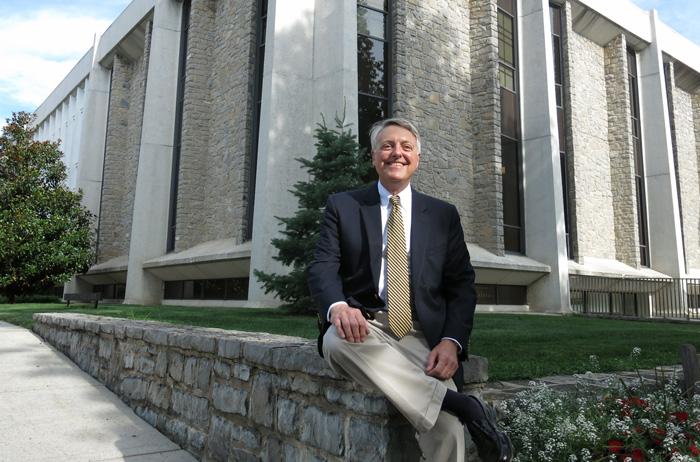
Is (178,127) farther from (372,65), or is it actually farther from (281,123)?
(372,65)

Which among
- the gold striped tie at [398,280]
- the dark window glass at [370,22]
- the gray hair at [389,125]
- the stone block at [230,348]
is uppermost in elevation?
the dark window glass at [370,22]

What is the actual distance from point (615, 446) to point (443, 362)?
1168 millimetres

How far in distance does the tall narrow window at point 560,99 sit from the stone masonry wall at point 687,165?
31.4 ft

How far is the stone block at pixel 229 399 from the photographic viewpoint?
3.54 meters

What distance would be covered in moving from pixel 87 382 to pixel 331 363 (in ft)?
16.1

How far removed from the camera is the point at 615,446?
2586mm

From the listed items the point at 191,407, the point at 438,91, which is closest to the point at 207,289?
the point at 438,91

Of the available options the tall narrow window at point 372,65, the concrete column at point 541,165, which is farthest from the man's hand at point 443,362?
the concrete column at point 541,165

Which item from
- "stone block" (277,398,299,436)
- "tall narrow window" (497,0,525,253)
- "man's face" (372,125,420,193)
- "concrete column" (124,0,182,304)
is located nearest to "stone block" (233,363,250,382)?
"stone block" (277,398,299,436)

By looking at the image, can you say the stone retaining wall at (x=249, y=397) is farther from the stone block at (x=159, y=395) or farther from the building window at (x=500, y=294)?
the building window at (x=500, y=294)

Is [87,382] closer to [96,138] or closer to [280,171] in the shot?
[280,171]

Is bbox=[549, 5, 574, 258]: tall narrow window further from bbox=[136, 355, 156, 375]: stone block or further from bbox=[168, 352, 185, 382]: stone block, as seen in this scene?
bbox=[168, 352, 185, 382]: stone block

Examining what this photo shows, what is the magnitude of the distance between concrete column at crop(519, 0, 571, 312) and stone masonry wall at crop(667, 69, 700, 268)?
494 inches

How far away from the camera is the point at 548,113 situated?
16844 mm
